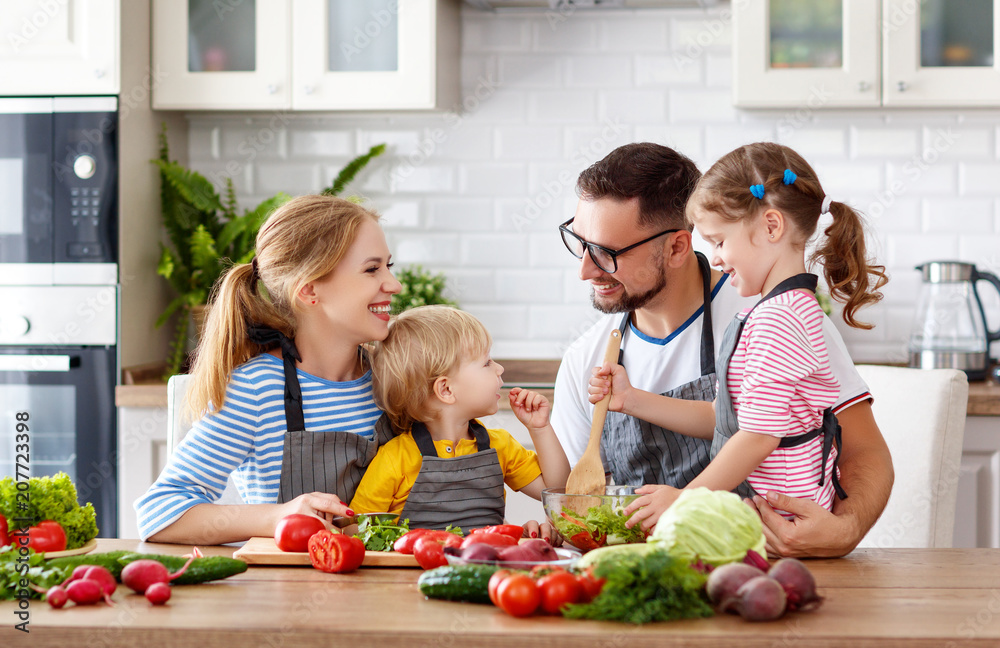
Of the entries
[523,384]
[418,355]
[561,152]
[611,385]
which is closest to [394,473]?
[418,355]

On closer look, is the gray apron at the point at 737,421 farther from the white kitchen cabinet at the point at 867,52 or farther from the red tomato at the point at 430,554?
the white kitchen cabinet at the point at 867,52

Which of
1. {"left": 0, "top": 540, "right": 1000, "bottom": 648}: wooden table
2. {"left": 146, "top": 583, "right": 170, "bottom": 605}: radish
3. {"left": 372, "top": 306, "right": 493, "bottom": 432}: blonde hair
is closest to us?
{"left": 0, "top": 540, "right": 1000, "bottom": 648}: wooden table

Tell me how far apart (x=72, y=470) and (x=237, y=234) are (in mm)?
907

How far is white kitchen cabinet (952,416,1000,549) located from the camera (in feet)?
8.46

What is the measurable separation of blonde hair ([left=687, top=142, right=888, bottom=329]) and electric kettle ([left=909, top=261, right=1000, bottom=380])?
1.35m

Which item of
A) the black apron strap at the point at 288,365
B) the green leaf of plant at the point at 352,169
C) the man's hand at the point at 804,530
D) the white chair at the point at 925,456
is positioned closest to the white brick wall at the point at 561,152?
the green leaf of plant at the point at 352,169

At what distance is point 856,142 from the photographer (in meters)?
3.19

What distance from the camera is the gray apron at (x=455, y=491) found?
5.09 feet

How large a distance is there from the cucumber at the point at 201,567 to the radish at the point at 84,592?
10cm

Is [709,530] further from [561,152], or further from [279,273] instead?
[561,152]

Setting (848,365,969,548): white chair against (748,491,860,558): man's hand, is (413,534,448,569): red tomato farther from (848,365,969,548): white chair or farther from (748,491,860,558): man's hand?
(848,365,969,548): white chair

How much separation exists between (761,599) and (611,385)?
0.77m

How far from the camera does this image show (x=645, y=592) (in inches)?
37.9

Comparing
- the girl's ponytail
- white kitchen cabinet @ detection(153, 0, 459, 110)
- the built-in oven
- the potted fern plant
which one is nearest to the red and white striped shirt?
the girl's ponytail
